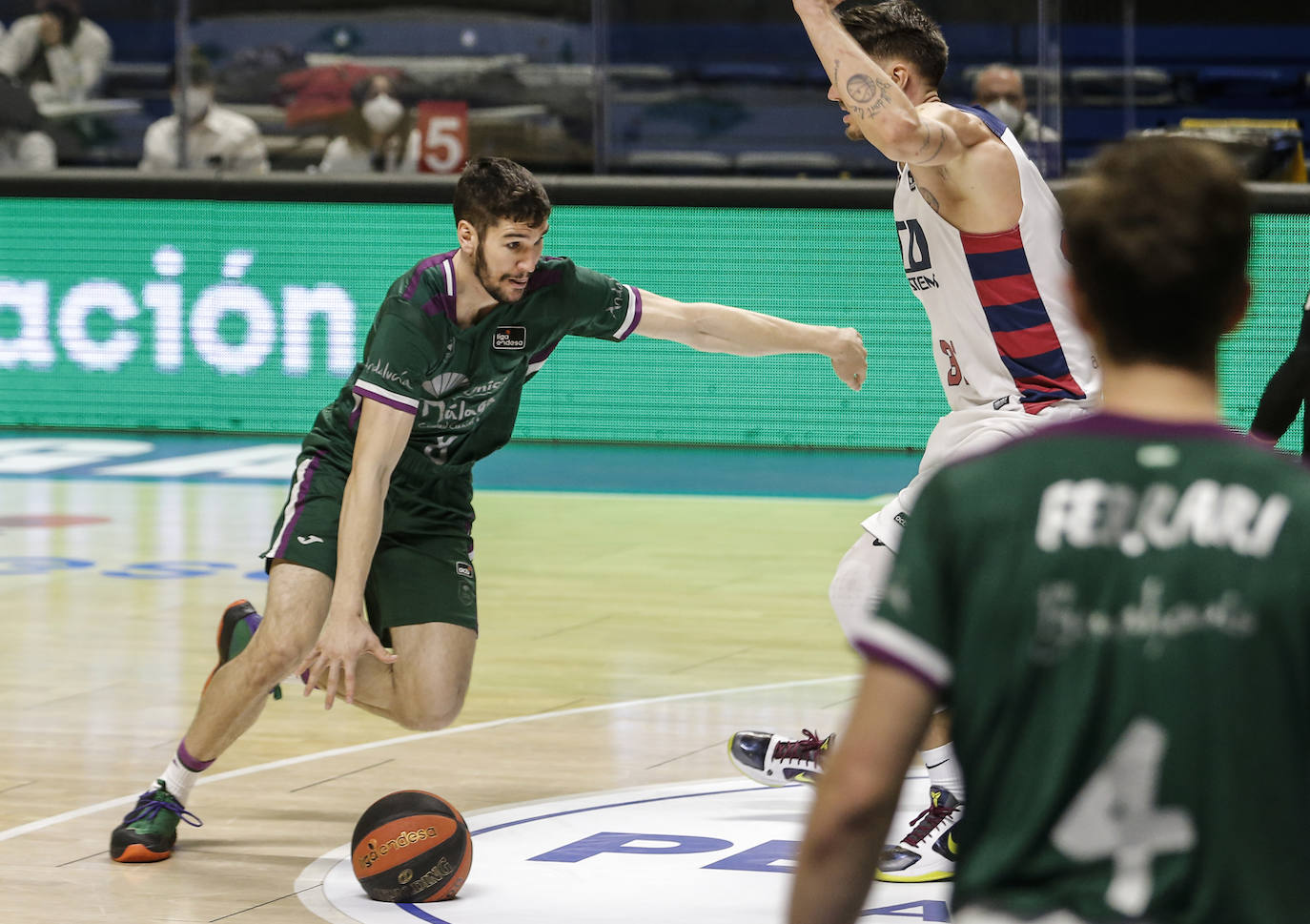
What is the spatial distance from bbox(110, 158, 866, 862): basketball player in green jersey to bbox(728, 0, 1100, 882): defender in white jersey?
51 centimetres

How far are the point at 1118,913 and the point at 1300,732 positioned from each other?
0.74 feet

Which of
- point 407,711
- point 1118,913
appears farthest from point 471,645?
point 1118,913

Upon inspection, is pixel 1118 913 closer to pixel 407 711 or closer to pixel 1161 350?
pixel 1161 350

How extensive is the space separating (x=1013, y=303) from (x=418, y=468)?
5.70 ft

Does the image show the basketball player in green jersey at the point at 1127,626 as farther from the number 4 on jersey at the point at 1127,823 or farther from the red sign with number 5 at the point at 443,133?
the red sign with number 5 at the point at 443,133

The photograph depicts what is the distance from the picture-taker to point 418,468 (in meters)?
5.59

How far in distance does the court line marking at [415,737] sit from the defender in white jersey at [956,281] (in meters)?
1.66

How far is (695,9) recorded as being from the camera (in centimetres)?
1330

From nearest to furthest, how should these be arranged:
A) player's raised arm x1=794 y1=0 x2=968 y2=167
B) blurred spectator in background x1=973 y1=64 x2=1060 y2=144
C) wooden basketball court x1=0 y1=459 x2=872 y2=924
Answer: player's raised arm x1=794 y1=0 x2=968 y2=167 → wooden basketball court x1=0 y1=459 x2=872 y2=924 → blurred spectator in background x1=973 y1=64 x2=1060 y2=144

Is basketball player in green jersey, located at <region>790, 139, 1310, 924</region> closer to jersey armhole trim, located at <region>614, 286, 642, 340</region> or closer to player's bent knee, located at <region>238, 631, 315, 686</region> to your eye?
player's bent knee, located at <region>238, 631, 315, 686</region>

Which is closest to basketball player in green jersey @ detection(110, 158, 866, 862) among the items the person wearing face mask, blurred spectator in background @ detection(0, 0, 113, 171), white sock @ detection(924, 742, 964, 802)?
white sock @ detection(924, 742, 964, 802)

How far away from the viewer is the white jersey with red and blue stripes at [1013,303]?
4762 mm

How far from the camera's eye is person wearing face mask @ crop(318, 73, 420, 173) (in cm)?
1328

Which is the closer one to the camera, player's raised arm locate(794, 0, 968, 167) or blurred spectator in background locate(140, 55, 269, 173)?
player's raised arm locate(794, 0, 968, 167)
